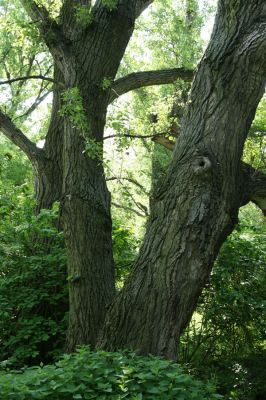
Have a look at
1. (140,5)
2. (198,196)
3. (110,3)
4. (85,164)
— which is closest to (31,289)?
(85,164)

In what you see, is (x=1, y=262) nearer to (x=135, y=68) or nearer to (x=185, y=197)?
(x=185, y=197)

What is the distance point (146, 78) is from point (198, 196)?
3959 millimetres

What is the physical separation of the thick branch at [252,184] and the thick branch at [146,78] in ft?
10.4

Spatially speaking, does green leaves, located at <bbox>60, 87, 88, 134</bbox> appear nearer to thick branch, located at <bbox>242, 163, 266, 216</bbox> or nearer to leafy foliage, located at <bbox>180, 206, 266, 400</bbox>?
thick branch, located at <bbox>242, 163, 266, 216</bbox>

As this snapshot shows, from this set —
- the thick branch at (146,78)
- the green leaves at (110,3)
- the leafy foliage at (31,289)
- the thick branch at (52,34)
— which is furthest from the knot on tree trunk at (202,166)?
the thick branch at (146,78)

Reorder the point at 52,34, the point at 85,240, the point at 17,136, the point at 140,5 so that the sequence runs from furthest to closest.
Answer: the point at 17,136 → the point at 140,5 → the point at 52,34 → the point at 85,240

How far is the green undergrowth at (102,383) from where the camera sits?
3455mm

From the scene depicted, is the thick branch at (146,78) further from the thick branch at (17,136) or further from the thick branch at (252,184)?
the thick branch at (252,184)

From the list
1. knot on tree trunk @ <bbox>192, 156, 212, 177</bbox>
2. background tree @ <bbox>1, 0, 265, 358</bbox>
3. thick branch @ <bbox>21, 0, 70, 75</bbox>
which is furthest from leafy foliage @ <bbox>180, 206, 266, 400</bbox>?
thick branch @ <bbox>21, 0, 70, 75</bbox>

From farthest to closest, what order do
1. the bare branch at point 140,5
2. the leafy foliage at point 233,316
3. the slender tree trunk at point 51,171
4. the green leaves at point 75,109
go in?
the slender tree trunk at point 51,171 → the bare branch at point 140,5 → the leafy foliage at point 233,316 → the green leaves at point 75,109

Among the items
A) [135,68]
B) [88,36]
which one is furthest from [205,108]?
[135,68]

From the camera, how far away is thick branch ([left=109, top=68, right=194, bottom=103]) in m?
8.28

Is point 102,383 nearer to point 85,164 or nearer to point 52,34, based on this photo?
point 85,164

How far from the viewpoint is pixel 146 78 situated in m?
8.55
